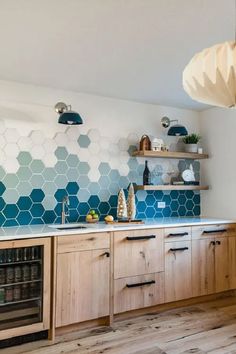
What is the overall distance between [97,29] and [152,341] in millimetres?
2368

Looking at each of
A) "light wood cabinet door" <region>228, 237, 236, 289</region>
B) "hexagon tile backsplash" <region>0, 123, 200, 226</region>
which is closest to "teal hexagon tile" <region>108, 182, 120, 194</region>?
"hexagon tile backsplash" <region>0, 123, 200, 226</region>

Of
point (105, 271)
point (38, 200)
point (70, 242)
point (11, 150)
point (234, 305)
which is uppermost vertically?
point (11, 150)

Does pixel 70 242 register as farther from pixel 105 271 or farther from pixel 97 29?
pixel 97 29

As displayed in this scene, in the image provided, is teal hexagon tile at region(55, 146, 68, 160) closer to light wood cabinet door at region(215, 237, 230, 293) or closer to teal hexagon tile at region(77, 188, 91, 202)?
teal hexagon tile at region(77, 188, 91, 202)

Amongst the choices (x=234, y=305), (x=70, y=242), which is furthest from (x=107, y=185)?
(x=234, y=305)

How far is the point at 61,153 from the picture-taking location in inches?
127

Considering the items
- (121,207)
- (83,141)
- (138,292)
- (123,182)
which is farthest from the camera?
(123,182)

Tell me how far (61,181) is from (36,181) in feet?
0.85

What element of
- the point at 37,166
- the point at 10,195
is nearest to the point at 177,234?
the point at 37,166

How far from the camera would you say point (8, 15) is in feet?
6.26

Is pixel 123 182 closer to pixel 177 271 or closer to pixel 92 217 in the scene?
pixel 92 217

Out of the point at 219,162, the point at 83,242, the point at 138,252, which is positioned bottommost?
the point at 138,252

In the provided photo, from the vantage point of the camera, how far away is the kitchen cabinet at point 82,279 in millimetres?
2551

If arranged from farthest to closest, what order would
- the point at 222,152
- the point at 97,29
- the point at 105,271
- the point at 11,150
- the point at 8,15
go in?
1. the point at 222,152
2. the point at 11,150
3. the point at 105,271
4. the point at 97,29
5. the point at 8,15
